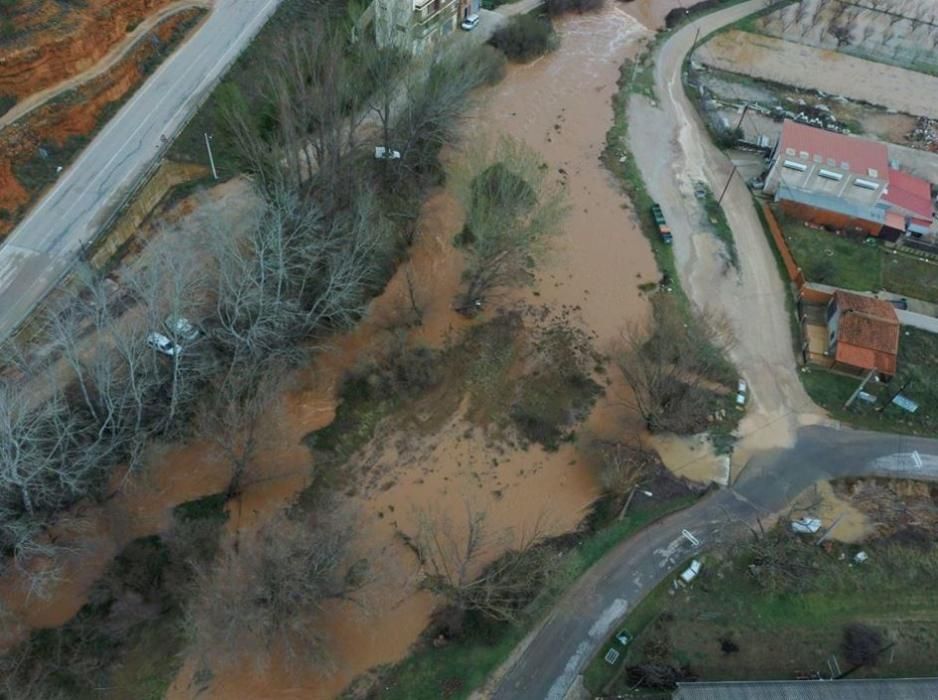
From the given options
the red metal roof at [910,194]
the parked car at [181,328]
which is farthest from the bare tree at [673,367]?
the parked car at [181,328]

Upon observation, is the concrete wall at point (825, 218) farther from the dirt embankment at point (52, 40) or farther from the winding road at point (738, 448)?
the dirt embankment at point (52, 40)

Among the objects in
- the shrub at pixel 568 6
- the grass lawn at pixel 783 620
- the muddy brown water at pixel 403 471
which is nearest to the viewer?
the muddy brown water at pixel 403 471

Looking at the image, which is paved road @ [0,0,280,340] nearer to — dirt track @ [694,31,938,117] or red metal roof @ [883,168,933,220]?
dirt track @ [694,31,938,117]

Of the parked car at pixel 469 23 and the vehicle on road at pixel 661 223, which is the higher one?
the parked car at pixel 469 23

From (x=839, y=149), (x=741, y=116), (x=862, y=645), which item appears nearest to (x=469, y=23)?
(x=741, y=116)

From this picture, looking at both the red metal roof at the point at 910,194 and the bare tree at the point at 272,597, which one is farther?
the red metal roof at the point at 910,194

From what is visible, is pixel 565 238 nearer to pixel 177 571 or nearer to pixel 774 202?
pixel 774 202

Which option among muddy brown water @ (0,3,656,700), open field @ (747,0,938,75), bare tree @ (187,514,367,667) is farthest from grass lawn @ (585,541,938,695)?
open field @ (747,0,938,75)

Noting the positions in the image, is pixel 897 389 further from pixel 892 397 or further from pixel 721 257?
pixel 721 257
